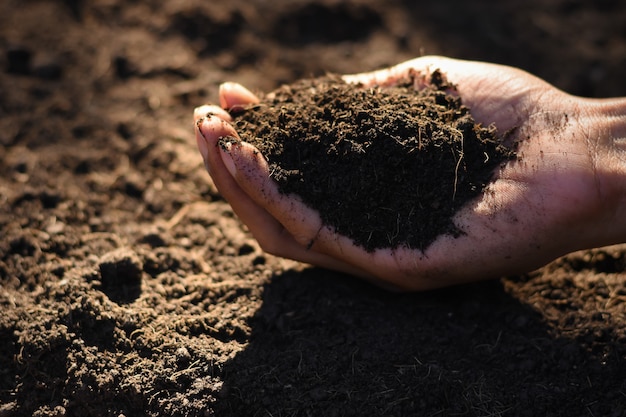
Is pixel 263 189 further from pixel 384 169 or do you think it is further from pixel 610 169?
pixel 610 169

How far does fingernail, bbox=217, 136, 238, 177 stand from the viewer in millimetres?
2193

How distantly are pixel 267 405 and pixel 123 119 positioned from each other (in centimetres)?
186

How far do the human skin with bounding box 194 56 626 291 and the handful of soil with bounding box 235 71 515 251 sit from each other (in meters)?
0.05

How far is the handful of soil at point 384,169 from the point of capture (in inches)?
86.8

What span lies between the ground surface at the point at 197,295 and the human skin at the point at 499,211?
0.20m

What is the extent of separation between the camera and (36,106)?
3266 millimetres

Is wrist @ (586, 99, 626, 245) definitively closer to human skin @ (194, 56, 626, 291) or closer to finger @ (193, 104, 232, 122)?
human skin @ (194, 56, 626, 291)

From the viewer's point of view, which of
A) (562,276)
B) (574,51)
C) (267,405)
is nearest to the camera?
(267,405)

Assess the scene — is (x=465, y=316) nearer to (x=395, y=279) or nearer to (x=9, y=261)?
(x=395, y=279)

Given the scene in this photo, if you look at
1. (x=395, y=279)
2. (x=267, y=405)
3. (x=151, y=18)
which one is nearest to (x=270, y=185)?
(x=395, y=279)

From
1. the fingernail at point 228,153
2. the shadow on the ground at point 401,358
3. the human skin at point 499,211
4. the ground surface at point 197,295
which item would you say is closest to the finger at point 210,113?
the human skin at point 499,211

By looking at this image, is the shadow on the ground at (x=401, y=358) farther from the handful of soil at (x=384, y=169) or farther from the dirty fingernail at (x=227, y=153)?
the dirty fingernail at (x=227, y=153)

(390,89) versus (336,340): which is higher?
(390,89)

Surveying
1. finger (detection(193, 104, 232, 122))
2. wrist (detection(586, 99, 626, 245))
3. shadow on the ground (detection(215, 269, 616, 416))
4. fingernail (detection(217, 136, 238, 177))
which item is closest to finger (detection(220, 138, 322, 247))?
fingernail (detection(217, 136, 238, 177))
